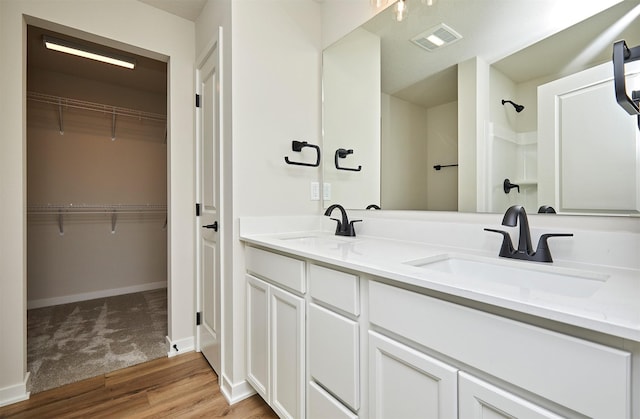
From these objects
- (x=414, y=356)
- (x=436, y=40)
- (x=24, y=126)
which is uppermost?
(x=436, y=40)

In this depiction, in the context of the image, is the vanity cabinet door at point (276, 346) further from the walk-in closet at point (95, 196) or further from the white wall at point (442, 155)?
the walk-in closet at point (95, 196)

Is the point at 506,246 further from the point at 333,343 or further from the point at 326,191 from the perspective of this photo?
the point at 326,191

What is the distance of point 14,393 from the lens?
5.29 ft

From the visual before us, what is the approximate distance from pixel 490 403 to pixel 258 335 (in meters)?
1.14

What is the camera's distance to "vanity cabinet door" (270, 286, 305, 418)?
123cm

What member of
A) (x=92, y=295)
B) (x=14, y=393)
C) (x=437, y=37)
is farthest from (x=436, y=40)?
(x=92, y=295)

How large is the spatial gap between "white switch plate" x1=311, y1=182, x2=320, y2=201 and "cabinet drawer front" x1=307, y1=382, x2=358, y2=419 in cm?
111

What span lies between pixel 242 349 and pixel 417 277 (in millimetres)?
1276

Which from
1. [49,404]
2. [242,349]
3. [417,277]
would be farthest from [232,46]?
[49,404]

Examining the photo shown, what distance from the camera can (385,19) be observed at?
1.66m

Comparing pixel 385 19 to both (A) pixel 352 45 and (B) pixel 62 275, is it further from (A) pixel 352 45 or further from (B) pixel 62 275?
(B) pixel 62 275

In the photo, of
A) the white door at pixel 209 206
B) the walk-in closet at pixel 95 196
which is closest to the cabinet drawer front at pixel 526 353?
the white door at pixel 209 206

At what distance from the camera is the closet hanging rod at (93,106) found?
3008 millimetres

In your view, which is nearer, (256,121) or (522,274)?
(522,274)
